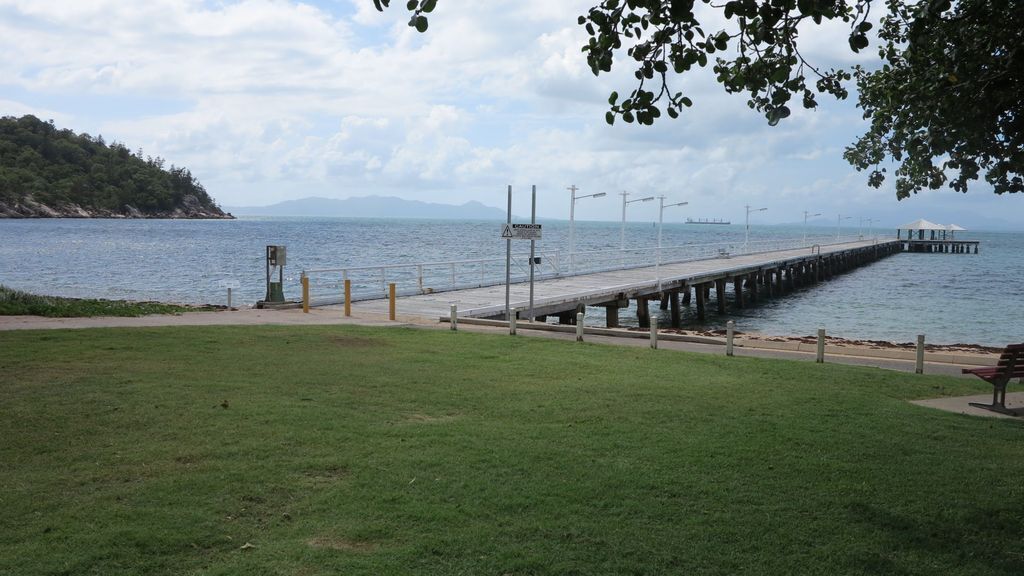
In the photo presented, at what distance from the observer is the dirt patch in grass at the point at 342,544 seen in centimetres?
551

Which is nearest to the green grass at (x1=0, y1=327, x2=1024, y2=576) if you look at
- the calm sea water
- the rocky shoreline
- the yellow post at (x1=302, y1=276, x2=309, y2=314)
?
the yellow post at (x1=302, y1=276, x2=309, y2=314)

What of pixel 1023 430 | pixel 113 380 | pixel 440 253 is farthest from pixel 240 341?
pixel 440 253

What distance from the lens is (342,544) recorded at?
18.3ft

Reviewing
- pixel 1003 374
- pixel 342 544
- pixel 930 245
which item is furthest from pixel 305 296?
pixel 930 245

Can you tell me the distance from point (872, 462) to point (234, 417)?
6181 mm

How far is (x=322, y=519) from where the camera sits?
5.98 m

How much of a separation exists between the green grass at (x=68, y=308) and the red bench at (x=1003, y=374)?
17369mm

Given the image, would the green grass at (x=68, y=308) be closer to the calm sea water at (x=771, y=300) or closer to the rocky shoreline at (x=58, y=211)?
the calm sea water at (x=771, y=300)

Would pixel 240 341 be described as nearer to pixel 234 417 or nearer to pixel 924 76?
pixel 234 417

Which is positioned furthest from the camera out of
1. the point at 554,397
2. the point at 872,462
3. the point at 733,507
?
the point at 554,397

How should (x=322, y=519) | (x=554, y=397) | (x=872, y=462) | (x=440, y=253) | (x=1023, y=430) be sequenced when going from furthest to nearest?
1. (x=440, y=253)
2. (x=554, y=397)
3. (x=1023, y=430)
4. (x=872, y=462)
5. (x=322, y=519)

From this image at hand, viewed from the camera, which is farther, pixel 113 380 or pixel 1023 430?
pixel 113 380

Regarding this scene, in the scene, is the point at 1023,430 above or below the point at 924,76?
below

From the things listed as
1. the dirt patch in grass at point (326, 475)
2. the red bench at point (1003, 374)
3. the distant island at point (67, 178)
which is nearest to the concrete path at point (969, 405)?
the red bench at point (1003, 374)
